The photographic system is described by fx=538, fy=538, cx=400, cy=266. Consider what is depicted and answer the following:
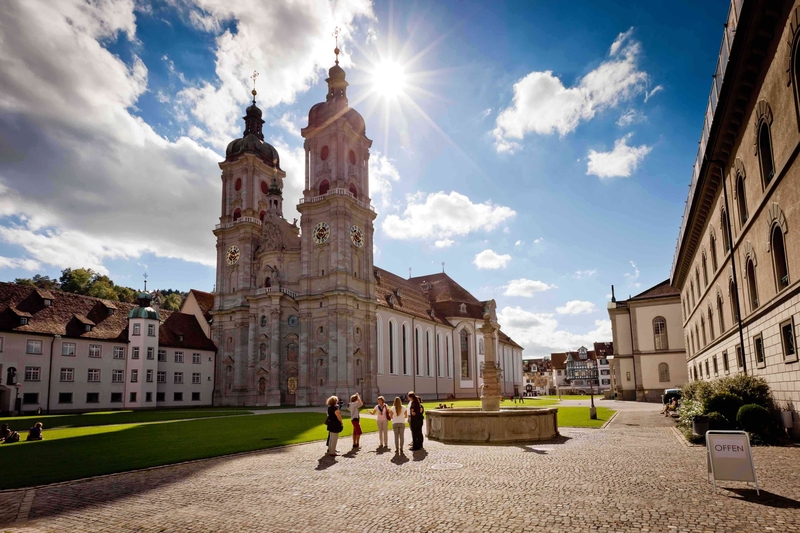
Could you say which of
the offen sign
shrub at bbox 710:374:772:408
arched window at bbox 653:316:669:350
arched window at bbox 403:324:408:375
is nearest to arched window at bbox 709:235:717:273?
shrub at bbox 710:374:772:408

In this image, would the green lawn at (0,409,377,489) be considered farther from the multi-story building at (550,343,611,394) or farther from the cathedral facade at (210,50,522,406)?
the multi-story building at (550,343,611,394)

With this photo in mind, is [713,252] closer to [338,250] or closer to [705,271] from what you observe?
[705,271]

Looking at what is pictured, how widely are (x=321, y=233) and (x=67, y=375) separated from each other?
2930cm

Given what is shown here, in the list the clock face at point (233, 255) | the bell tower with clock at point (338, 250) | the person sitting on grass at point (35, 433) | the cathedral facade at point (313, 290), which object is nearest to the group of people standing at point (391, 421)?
the person sitting on grass at point (35, 433)

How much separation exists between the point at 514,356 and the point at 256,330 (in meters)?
59.8

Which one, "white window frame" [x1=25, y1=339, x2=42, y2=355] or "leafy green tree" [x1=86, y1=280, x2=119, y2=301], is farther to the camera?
"leafy green tree" [x1=86, y1=280, x2=119, y2=301]

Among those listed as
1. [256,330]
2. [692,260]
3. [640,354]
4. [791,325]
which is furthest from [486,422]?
[256,330]

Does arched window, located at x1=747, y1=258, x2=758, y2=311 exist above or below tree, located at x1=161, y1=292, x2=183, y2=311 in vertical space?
below

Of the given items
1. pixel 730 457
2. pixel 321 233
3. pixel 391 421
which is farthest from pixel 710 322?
pixel 321 233

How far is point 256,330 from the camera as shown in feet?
211

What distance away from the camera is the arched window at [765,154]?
17359 millimetres

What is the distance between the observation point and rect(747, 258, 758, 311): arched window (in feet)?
67.1

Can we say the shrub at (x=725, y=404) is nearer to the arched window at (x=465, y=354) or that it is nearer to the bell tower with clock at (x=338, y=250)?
the bell tower with clock at (x=338, y=250)

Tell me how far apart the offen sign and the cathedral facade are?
4912 centimetres
